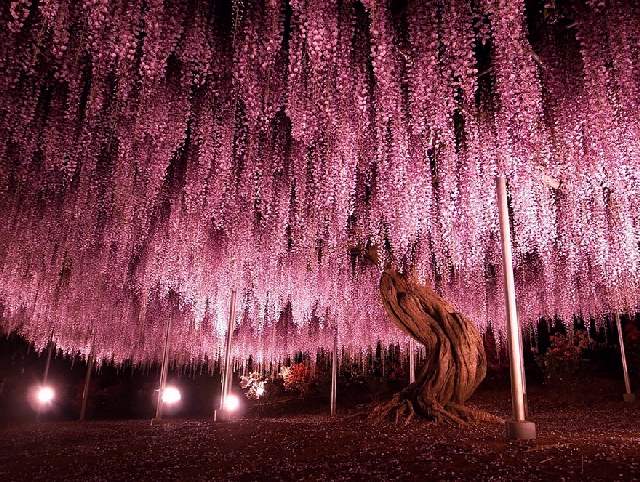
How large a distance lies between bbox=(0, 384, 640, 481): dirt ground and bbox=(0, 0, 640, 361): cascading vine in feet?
7.64

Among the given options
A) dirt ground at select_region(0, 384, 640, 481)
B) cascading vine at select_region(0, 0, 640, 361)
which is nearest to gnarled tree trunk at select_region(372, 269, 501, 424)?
cascading vine at select_region(0, 0, 640, 361)

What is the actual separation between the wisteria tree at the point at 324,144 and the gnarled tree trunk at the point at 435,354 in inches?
1.1

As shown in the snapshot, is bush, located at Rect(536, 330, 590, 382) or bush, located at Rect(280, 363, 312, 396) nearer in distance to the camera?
bush, located at Rect(536, 330, 590, 382)

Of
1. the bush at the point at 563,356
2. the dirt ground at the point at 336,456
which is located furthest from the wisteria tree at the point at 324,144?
the bush at the point at 563,356

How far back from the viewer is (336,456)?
10.9 ft

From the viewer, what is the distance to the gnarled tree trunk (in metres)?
5.59

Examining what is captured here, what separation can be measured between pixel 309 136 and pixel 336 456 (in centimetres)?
254

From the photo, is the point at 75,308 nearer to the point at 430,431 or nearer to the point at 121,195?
the point at 121,195

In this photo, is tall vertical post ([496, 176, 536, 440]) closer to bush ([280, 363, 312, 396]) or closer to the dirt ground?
the dirt ground

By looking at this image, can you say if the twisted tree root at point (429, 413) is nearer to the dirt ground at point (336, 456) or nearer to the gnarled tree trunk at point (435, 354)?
the gnarled tree trunk at point (435, 354)

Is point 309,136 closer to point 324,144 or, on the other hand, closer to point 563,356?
point 324,144

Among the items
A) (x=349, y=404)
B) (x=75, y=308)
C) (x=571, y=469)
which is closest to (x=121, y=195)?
(x=571, y=469)

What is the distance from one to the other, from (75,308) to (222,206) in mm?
6803

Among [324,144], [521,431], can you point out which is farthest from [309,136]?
[521,431]
